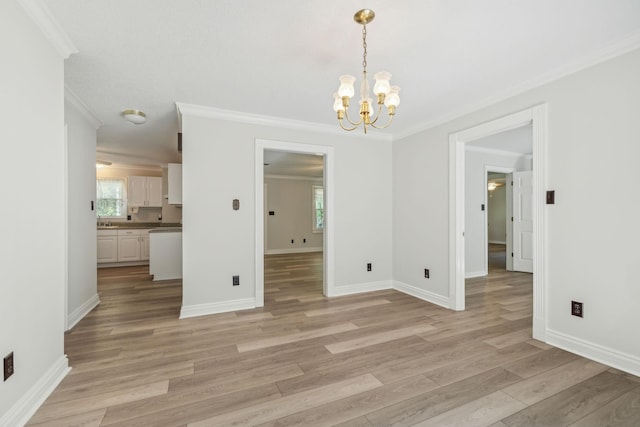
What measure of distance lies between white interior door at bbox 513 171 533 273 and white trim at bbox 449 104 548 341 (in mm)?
3063

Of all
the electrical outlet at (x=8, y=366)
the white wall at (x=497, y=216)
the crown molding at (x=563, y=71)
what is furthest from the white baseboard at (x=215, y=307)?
the white wall at (x=497, y=216)

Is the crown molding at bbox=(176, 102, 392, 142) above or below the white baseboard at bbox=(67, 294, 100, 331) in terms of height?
above

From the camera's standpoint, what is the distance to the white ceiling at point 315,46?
172cm

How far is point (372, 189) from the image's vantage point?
14.3 feet

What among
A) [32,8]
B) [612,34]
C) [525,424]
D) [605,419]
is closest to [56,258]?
[32,8]

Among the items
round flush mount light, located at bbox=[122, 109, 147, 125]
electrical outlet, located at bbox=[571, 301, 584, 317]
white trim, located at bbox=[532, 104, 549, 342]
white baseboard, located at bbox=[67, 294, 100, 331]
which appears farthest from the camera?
round flush mount light, located at bbox=[122, 109, 147, 125]

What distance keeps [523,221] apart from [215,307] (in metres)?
5.76

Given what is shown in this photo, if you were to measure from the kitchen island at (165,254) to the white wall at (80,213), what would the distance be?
126 centimetres

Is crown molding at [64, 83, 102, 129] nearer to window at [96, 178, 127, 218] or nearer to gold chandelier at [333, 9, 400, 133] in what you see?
gold chandelier at [333, 9, 400, 133]

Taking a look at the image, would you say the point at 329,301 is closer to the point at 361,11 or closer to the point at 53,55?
the point at 361,11

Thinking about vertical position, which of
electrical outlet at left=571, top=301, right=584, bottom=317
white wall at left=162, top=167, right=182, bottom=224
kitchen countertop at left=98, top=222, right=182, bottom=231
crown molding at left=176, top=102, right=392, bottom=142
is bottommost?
electrical outlet at left=571, top=301, right=584, bottom=317

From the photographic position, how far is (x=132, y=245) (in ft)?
21.1

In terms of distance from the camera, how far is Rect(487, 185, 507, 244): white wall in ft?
35.0

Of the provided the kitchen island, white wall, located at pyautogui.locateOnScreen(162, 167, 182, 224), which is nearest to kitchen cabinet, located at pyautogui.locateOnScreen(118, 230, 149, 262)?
white wall, located at pyautogui.locateOnScreen(162, 167, 182, 224)
